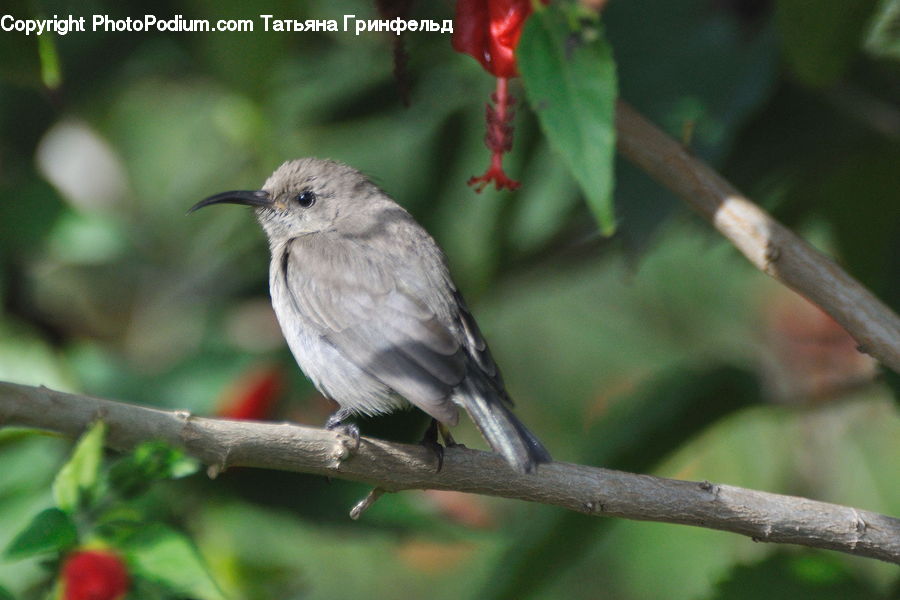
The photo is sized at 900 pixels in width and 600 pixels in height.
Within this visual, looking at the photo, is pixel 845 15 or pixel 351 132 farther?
pixel 351 132

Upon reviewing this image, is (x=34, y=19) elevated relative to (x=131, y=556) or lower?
elevated

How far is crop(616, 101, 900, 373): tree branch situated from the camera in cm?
234

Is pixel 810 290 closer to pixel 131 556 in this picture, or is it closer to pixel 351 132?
pixel 131 556

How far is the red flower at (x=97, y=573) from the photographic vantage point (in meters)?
1.90

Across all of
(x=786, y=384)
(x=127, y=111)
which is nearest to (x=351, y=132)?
(x=127, y=111)

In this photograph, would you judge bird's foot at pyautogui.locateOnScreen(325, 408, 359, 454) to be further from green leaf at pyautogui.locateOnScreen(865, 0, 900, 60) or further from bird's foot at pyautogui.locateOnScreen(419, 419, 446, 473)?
green leaf at pyautogui.locateOnScreen(865, 0, 900, 60)

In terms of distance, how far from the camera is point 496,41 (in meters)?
2.33

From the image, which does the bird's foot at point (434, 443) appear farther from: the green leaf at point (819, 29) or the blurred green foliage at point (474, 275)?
the green leaf at point (819, 29)

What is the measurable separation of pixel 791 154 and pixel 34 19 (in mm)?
2097

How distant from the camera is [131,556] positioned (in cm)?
191

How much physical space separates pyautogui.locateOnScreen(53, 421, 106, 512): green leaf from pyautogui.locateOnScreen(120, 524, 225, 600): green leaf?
0.35 ft

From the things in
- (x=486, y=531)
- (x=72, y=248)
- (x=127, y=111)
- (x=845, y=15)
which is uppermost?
(x=845, y=15)

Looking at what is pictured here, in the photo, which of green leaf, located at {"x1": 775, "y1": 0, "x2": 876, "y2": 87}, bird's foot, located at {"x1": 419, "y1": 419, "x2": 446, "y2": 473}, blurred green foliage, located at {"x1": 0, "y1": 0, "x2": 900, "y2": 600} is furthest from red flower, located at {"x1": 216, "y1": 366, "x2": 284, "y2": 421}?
green leaf, located at {"x1": 775, "y1": 0, "x2": 876, "y2": 87}

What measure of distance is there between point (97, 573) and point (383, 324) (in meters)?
1.20
